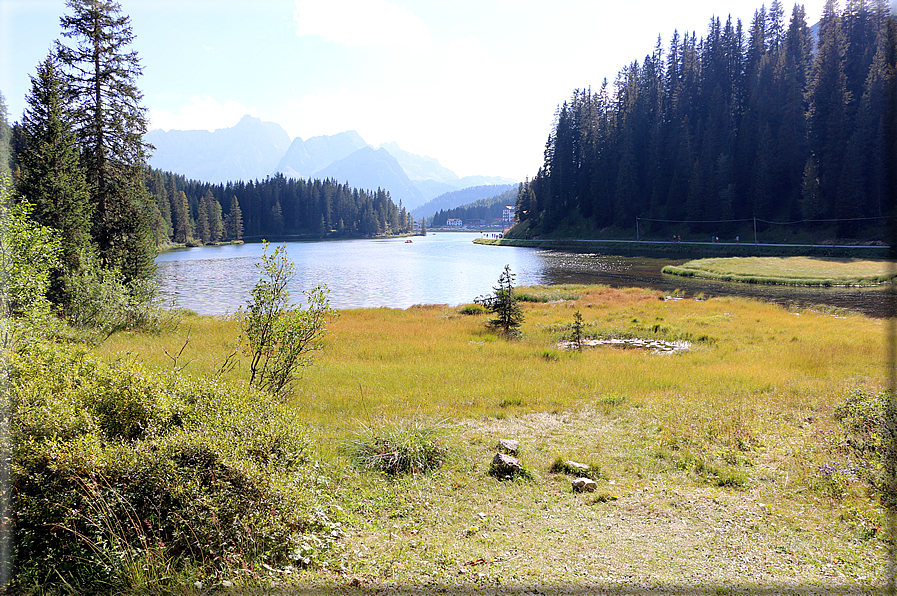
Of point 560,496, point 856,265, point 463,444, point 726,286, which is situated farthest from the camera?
point 856,265

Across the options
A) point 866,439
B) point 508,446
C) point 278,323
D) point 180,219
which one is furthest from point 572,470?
point 180,219

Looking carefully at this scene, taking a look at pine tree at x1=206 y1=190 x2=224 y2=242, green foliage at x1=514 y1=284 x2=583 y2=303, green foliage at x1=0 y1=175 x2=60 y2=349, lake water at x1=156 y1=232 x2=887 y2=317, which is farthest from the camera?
pine tree at x1=206 y1=190 x2=224 y2=242

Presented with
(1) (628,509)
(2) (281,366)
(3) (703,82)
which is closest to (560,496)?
(1) (628,509)

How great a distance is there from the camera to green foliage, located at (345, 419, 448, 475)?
822 centimetres

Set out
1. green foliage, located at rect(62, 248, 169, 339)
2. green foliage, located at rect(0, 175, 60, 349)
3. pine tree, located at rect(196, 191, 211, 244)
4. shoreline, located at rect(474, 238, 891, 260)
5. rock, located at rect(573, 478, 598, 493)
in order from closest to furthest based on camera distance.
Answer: rock, located at rect(573, 478, 598, 493)
green foliage, located at rect(0, 175, 60, 349)
green foliage, located at rect(62, 248, 169, 339)
shoreline, located at rect(474, 238, 891, 260)
pine tree, located at rect(196, 191, 211, 244)

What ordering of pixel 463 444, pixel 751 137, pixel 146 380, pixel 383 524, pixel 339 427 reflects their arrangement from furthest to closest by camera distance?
pixel 751 137
pixel 339 427
pixel 463 444
pixel 383 524
pixel 146 380

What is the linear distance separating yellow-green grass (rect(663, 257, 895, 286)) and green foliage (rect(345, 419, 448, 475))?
50134 mm

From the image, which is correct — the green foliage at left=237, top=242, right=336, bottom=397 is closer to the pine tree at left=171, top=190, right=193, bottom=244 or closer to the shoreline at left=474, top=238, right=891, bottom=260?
the shoreline at left=474, top=238, right=891, bottom=260

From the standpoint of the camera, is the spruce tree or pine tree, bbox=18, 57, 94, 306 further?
the spruce tree

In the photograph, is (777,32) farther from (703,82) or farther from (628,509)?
(628,509)

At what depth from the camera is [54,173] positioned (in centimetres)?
2530

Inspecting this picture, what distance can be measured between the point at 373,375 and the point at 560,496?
9316mm

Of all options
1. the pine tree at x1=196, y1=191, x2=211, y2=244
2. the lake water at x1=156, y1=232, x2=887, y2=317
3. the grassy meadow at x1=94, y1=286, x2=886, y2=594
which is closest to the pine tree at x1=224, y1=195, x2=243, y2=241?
the pine tree at x1=196, y1=191, x2=211, y2=244

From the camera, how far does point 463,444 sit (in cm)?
946
